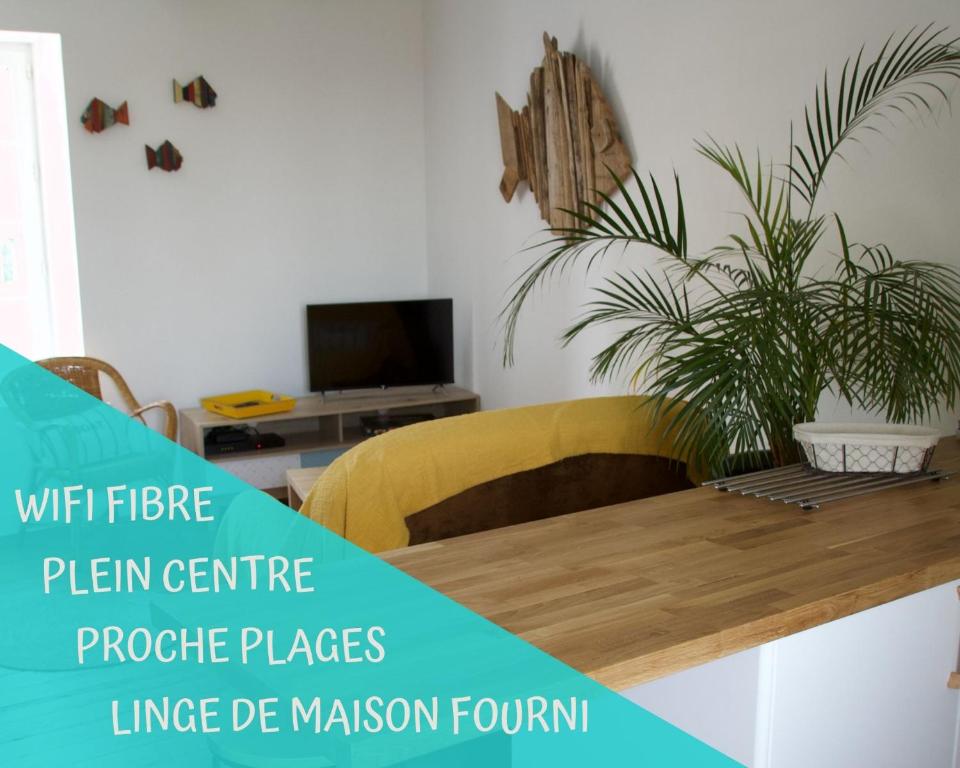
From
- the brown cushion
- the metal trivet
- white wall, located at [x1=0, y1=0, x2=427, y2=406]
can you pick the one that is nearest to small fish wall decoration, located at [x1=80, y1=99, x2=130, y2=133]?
white wall, located at [x1=0, y1=0, x2=427, y2=406]

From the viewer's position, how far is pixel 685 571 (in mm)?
1554

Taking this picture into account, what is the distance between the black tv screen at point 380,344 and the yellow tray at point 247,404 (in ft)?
0.70

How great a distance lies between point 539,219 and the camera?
4.33 metres

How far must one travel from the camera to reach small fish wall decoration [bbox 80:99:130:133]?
14.7 feet

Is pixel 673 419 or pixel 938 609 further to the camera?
pixel 673 419

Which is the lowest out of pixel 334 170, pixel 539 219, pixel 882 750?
pixel 882 750

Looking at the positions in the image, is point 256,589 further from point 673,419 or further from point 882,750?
point 673,419

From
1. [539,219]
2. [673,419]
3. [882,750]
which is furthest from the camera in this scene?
[539,219]

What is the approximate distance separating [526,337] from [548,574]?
310cm

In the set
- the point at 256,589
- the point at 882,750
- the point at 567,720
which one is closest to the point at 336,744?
the point at 567,720

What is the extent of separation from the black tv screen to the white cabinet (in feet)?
11.7

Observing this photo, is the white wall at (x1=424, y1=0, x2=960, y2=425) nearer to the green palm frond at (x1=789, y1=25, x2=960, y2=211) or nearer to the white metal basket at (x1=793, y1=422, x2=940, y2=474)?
the green palm frond at (x1=789, y1=25, x2=960, y2=211)

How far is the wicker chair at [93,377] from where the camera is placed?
14.3 feet
